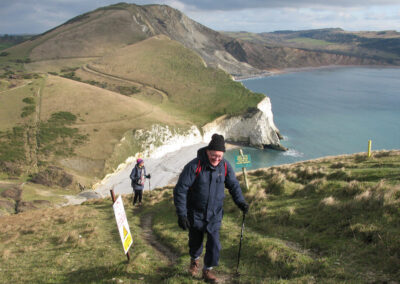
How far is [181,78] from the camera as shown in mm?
118250

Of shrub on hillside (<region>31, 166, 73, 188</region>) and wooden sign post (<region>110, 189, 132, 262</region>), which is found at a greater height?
wooden sign post (<region>110, 189, 132, 262</region>)

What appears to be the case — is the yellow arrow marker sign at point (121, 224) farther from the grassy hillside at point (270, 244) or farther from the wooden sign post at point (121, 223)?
the grassy hillside at point (270, 244)

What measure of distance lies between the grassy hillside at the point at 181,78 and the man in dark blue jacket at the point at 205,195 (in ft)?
252

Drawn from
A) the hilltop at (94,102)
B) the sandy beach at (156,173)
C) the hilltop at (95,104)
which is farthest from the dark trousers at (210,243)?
the hilltop at (94,102)

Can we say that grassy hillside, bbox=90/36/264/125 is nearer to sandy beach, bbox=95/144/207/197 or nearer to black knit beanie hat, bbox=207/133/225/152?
sandy beach, bbox=95/144/207/197

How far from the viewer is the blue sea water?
234 ft

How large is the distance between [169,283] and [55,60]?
167 m

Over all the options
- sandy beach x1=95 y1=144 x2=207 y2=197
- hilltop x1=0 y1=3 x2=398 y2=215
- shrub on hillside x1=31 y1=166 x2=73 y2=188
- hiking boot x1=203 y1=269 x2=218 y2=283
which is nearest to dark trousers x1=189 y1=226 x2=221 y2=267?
hiking boot x1=203 y1=269 x2=218 y2=283

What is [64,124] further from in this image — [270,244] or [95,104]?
[270,244]

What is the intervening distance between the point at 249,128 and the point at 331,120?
31.7 m

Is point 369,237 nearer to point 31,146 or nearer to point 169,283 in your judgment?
point 169,283

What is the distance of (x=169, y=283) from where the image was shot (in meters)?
6.21

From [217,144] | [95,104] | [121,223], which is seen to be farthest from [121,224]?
[95,104]

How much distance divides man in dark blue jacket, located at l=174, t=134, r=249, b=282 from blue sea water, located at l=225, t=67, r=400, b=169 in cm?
6031
